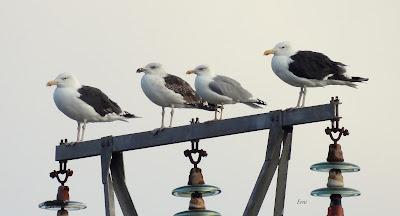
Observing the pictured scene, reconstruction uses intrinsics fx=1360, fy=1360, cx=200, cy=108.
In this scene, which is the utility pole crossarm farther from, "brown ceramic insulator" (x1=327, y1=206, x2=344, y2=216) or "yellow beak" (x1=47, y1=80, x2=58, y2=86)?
"yellow beak" (x1=47, y1=80, x2=58, y2=86)

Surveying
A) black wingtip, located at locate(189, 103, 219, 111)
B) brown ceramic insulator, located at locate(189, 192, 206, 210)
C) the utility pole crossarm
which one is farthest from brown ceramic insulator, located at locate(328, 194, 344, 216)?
black wingtip, located at locate(189, 103, 219, 111)

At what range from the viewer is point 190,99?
72.3 feet

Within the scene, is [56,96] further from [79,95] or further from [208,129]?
[208,129]

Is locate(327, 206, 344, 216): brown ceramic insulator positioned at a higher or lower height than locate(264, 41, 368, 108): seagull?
lower

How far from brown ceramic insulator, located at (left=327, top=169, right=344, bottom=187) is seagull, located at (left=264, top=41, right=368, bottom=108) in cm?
239

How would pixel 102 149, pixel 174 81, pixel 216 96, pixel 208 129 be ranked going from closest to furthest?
1. pixel 208 129
2. pixel 102 149
3. pixel 216 96
4. pixel 174 81

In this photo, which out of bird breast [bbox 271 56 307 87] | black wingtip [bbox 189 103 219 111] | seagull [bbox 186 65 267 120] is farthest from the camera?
black wingtip [bbox 189 103 219 111]

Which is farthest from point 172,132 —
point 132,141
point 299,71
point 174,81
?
point 174,81

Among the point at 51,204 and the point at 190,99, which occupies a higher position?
the point at 190,99

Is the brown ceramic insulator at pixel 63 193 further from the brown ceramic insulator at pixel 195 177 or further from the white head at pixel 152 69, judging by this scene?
the white head at pixel 152 69

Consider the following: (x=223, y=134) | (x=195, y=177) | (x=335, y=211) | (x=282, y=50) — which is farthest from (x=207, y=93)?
(x=335, y=211)

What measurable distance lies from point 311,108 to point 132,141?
334cm

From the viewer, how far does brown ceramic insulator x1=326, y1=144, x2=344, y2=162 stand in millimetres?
16656

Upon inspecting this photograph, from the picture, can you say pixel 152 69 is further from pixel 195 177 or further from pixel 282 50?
pixel 195 177
